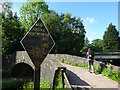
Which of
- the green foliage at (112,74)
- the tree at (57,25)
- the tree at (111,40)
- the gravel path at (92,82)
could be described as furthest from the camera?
the tree at (111,40)

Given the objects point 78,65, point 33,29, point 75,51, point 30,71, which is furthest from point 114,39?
point 33,29

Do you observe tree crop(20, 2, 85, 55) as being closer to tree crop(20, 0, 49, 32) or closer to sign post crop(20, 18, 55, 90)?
tree crop(20, 0, 49, 32)

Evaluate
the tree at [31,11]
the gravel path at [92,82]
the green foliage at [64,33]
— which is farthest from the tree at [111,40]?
the gravel path at [92,82]

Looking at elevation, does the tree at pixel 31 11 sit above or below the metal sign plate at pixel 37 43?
above

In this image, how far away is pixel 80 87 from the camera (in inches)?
205

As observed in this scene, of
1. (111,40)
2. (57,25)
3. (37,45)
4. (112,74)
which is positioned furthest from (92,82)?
(111,40)

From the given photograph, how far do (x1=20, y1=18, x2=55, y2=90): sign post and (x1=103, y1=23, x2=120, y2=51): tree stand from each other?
37037 millimetres

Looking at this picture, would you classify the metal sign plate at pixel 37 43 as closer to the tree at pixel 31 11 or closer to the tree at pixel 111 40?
the tree at pixel 31 11

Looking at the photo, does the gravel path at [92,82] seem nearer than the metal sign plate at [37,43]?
No

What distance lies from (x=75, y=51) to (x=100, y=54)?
8024mm

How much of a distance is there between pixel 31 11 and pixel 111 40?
27.6 m

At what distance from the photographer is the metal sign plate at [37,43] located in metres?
2.94

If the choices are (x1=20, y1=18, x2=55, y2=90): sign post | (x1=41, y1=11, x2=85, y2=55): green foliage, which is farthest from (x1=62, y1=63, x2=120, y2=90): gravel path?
(x1=41, y1=11, x2=85, y2=55): green foliage

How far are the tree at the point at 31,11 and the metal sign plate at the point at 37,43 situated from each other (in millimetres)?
Answer: 18615
